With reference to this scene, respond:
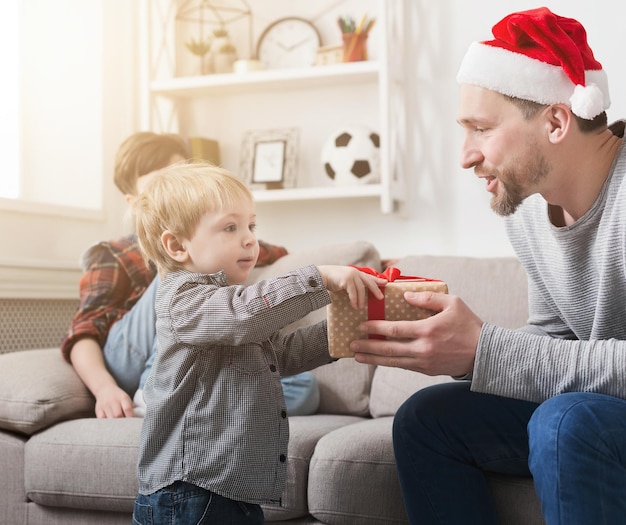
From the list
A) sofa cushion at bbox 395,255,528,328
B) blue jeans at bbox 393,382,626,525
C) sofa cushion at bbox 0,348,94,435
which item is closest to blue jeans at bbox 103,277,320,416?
sofa cushion at bbox 0,348,94,435

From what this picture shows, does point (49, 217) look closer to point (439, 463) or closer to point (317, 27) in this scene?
point (317, 27)

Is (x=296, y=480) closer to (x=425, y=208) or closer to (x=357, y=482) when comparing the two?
(x=357, y=482)

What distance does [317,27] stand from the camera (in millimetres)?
3014

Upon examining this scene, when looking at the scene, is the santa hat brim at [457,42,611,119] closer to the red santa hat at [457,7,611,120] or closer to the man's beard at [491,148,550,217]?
the red santa hat at [457,7,611,120]

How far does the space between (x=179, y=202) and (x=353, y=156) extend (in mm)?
1348

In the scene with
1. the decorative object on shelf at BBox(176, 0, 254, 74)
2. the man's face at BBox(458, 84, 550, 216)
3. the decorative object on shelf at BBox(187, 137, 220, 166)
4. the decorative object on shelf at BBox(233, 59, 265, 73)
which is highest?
the decorative object on shelf at BBox(176, 0, 254, 74)

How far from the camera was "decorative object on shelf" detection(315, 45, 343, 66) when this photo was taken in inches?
112

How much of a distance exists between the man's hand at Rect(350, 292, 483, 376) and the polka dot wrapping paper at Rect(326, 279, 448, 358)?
0.01 metres

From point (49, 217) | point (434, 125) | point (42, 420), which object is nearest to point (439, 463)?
point (42, 420)

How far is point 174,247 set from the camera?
1542 mm

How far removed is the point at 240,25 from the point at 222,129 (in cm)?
38

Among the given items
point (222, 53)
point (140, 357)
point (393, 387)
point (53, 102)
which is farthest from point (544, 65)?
point (53, 102)

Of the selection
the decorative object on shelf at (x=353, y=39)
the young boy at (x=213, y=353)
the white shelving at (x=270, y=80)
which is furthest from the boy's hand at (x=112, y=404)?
the decorative object on shelf at (x=353, y=39)

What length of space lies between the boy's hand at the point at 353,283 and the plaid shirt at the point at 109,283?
1.05 metres
